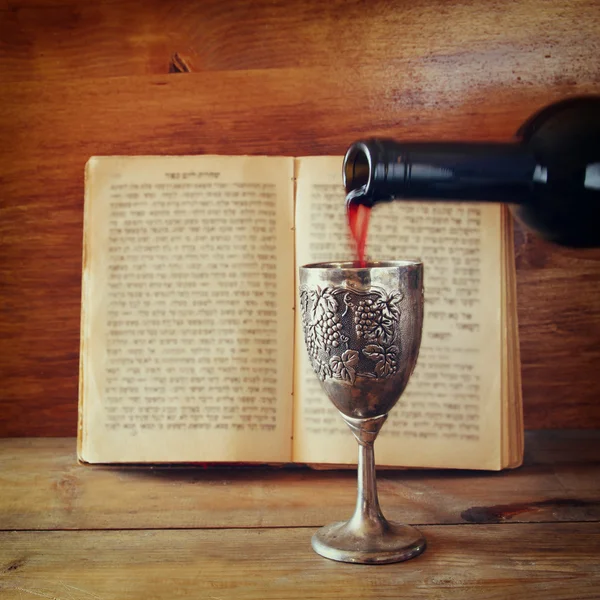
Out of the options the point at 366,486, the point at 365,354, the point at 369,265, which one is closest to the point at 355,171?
the point at 369,265

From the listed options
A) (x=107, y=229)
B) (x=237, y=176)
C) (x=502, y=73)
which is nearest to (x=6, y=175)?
(x=107, y=229)

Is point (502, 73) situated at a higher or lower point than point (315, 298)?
higher

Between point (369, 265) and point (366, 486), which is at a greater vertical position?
point (369, 265)

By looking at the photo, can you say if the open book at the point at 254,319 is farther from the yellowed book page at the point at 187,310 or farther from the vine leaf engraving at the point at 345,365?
the vine leaf engraving at the point at 345,365

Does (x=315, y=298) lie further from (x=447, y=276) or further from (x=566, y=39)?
(x=566, y=39)

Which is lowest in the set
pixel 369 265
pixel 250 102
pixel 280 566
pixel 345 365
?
pixel 280 566

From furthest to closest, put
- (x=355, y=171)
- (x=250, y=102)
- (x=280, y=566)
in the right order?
(x=250, y=102) → (x=355, y=171) → (x=280, y=566)

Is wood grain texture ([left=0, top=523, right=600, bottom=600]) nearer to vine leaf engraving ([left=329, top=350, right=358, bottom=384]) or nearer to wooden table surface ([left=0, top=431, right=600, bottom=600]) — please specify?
wooden table surface ([left=0, top=431, right=600, bottom=600])

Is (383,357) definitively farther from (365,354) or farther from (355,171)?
(355,171)
